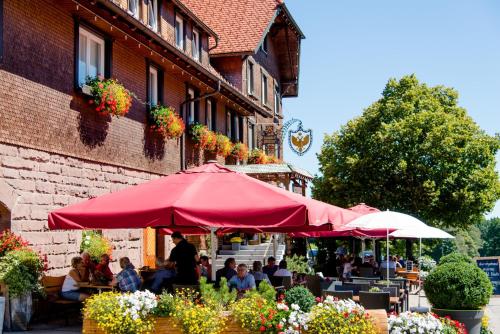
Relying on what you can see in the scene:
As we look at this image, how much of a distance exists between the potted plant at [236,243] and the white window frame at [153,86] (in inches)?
365

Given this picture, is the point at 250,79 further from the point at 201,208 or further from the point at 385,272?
the point at 201,208

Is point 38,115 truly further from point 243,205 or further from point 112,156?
point 243,205

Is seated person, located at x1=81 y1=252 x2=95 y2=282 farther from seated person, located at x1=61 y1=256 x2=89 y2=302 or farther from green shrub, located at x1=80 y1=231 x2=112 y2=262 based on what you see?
green shrub, located at x1=80 y1=231 x2=112 y2=262

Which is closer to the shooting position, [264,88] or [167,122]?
[167,122]

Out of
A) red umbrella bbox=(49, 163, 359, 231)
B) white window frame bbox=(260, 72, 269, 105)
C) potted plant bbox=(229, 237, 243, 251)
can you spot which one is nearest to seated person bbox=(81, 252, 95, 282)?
red umbrella bbox=(49, 163, 359, 231)

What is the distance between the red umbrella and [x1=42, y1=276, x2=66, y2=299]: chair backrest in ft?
10.5

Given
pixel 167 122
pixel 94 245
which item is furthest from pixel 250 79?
pixel 94 245

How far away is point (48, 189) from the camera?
13.9 m

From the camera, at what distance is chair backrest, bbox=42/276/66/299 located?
12688 millimetres

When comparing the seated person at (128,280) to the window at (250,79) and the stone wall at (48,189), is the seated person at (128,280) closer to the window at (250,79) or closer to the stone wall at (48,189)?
the stone wall at (48,189)

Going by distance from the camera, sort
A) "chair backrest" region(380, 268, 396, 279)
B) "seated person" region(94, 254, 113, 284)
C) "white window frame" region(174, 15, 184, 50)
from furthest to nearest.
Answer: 1. "white window frame" region(174, 15, 184, 50)
2. "chair backrest" region(380, 268, 396, 279)
3. "seated person" region(94, 254, 113, 284)

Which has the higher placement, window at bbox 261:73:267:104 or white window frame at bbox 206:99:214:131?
window at bbox 261:73:267:104

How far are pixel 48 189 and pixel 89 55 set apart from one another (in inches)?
133

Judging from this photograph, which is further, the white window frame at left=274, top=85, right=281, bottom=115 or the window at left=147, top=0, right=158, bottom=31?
the white window frame at left=274, top=85, right=281, bottom=115
